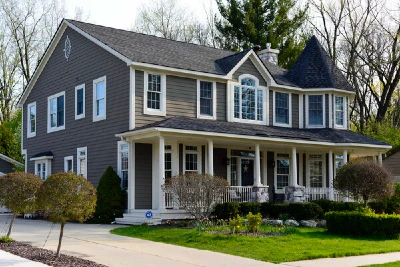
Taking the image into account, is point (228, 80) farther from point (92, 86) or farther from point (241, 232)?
point (241, 232)

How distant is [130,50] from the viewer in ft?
73.8

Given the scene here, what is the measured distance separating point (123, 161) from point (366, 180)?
9.20m

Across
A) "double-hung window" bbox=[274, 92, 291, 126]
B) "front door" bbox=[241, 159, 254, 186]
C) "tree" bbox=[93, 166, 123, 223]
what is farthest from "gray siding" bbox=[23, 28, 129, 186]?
"double-hung window" bbox=[274, 92, 291, 126]

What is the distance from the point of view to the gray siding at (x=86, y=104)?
22.4m

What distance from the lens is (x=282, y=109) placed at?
26.7 metres

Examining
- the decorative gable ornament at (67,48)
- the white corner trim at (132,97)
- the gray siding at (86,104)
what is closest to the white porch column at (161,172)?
the white corner trim at (132,97)

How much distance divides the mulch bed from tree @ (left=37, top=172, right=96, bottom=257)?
29 centimetres

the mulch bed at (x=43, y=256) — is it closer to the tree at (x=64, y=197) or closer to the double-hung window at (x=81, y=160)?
the tree at (x=64, y=197)

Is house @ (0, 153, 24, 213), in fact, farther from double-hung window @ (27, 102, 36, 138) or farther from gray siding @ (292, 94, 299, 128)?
gray siding @ (292, 94, 299, 128)

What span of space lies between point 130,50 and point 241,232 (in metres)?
9.83

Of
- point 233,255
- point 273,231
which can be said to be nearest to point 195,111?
point 273,231

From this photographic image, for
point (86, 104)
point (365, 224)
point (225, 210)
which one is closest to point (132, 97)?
point (86, 104)

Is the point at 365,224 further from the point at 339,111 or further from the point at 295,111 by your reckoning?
the point at 339,111

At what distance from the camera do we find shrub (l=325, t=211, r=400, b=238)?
16.0 metres
